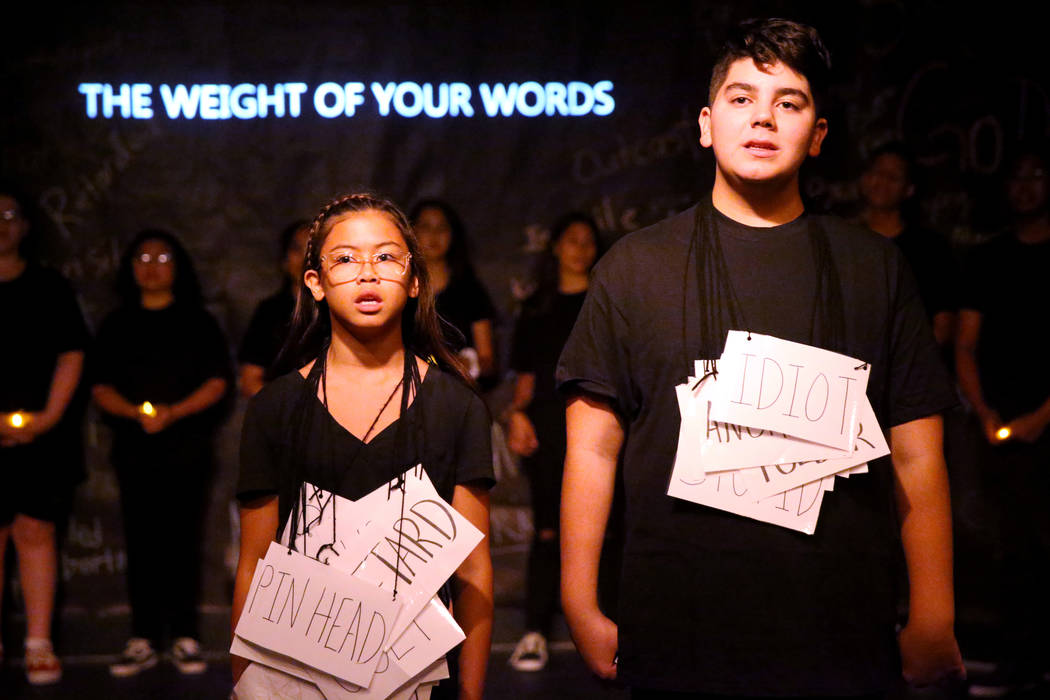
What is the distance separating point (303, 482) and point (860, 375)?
3.13ft

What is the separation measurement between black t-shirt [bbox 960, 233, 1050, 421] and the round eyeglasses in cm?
273

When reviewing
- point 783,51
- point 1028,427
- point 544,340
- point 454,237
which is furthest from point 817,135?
point 454,237

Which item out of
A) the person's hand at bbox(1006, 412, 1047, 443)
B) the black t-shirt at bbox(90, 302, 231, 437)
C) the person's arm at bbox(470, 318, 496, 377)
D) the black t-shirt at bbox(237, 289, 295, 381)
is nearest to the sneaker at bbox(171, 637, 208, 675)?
the black t-shirt at bbox(90, 302, 231, 437)

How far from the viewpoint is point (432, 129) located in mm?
4750

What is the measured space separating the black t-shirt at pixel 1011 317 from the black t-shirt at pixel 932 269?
82 millimetres

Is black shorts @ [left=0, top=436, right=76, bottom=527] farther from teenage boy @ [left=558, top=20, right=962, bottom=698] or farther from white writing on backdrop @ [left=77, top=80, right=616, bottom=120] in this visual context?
teenage boy @ [left=558, top=20, right=962, bottom=698]

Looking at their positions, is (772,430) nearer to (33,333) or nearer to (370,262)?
(370,262)

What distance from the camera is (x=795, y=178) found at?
69.4 inches

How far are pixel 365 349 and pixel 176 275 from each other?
107 inches

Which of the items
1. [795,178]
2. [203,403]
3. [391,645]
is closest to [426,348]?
[391,645]

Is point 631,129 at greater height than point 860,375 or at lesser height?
greater

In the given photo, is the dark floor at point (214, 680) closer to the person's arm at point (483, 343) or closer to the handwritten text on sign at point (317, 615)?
the person's arm at point (483, 343)

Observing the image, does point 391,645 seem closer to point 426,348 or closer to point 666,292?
point 426,348

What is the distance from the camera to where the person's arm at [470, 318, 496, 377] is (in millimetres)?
4566
